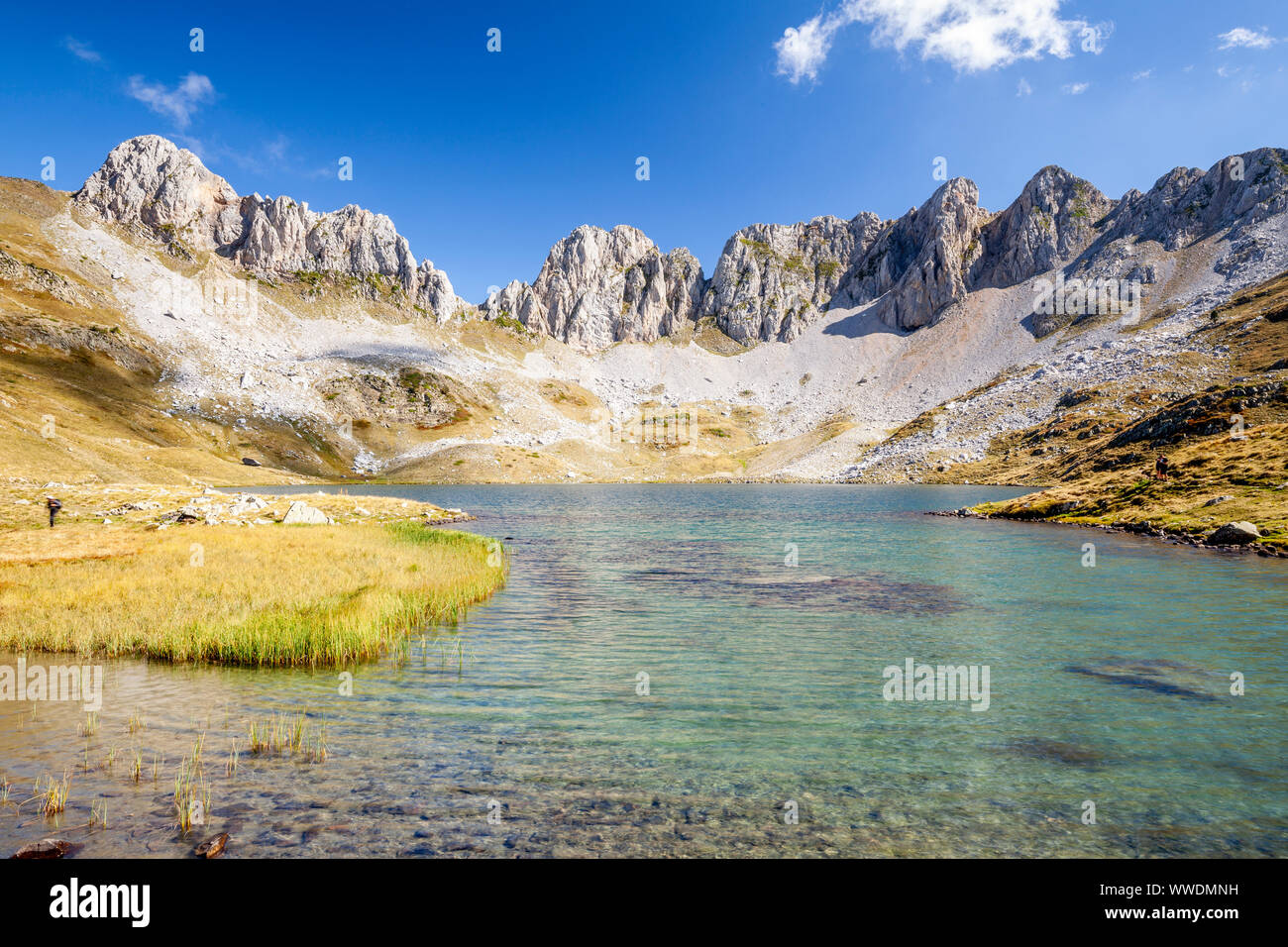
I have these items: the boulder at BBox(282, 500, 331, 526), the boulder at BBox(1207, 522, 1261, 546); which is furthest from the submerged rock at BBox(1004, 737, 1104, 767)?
the boulder at BBox(282, 500, 331, 526)

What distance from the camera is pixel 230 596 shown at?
2370 centimetres

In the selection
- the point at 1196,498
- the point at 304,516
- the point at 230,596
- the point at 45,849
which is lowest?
the point at 45,849

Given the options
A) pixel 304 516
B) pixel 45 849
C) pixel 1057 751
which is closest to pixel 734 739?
Result: pixel 1057 751

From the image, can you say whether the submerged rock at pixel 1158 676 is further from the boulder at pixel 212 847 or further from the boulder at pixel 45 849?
the boulder at pixel 45 849

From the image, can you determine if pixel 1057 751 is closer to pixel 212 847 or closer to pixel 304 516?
pixel 212 847

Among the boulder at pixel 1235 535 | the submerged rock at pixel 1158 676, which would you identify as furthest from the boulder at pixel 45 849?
the boulder at pixel 1235 535

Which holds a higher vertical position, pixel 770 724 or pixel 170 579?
pixel 170 579

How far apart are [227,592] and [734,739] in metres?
21.0

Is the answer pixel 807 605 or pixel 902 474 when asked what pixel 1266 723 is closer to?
pixel 807 605

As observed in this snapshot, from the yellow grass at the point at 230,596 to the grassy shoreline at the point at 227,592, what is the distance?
0.15ft

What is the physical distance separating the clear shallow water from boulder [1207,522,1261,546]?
1936cm
